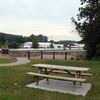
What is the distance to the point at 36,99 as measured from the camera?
7535 millimetres

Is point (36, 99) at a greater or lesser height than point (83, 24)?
lesser

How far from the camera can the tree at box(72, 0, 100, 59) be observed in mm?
30141

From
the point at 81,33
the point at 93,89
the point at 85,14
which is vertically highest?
the point at 85,14

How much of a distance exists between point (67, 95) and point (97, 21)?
2227cm

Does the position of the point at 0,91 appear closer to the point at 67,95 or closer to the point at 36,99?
the point at 36,99

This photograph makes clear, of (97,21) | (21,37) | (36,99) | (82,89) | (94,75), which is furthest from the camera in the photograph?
(21,37)

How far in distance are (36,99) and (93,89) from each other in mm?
2741

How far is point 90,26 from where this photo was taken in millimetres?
30688

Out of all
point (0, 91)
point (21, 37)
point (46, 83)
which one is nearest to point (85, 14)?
point (46, 83)

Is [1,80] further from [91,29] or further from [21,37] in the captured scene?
[21,37]

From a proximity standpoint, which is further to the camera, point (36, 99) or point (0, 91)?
point (0, 91)

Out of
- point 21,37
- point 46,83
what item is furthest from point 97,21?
point 21,37

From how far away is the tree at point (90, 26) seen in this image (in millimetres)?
30141

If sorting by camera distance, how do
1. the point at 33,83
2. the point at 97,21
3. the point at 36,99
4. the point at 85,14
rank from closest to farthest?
1. the point at 36,99
2. the point at 33,83
3. the point at 97,21
4. the point at 85,14
